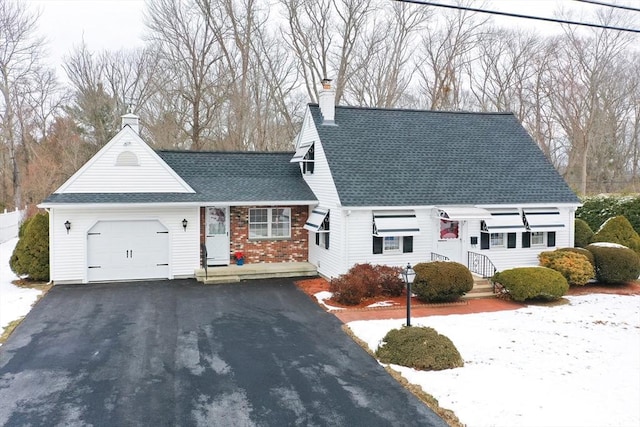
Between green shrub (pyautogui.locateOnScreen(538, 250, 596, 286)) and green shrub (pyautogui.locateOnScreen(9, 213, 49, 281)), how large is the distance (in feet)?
54.5

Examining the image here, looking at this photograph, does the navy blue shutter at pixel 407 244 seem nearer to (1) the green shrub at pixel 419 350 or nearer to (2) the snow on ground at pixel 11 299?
(1) the green shrub at pixel 419 350

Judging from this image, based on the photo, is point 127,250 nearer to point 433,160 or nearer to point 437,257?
point 437,257

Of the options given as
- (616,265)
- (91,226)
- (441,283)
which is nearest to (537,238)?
(616,265)

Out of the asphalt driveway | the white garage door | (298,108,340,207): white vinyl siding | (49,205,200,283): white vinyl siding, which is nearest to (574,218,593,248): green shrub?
(298,108,340,207): white vinyl siding

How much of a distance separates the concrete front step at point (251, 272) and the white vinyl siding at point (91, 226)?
812 mm

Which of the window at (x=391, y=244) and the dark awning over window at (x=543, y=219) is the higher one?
the dark awning over window at (x=543, y=219)

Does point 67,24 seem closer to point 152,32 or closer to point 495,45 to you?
point 152,32

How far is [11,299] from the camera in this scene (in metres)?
14.3

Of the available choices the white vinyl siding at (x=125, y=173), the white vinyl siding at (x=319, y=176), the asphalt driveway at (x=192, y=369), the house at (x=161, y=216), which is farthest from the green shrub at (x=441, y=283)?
the white vinyl siding at (x=125, y=173)

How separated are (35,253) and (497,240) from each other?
615 inches

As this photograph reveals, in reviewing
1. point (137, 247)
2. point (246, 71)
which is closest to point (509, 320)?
point (137, 247)

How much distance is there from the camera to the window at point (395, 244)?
53.4ft

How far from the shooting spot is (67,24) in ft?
117

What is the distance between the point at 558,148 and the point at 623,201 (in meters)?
20.1
